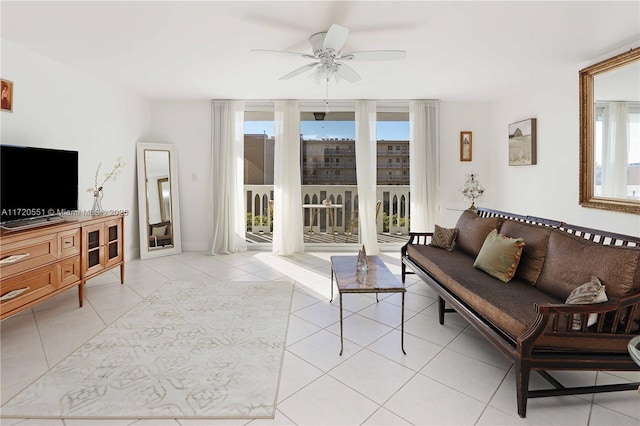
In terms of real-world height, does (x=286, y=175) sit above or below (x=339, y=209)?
above

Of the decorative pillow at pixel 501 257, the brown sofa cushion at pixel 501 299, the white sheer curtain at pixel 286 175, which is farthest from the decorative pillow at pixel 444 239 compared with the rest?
the white sheer curtain at pixel 286 175


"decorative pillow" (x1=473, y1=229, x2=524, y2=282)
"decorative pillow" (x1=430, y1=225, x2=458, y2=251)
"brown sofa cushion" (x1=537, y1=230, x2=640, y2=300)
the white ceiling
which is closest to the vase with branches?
the white ceiling

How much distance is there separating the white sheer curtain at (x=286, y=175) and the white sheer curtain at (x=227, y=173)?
611mm

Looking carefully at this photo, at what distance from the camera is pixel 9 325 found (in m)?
2.78

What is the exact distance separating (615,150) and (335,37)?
2.94 m

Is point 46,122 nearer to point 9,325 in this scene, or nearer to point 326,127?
point 9,325

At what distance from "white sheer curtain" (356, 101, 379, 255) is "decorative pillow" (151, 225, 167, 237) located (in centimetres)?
315

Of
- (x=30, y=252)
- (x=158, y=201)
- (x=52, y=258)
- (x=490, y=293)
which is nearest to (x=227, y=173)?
(x=158, y=201)

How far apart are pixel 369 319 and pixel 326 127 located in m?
3.87

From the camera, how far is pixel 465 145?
18.1 ft

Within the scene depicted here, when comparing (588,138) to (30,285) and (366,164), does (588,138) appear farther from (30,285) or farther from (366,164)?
(30,285)

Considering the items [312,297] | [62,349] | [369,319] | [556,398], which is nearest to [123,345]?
[62,349]

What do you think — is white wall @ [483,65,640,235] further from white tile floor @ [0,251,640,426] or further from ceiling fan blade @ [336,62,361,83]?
ceiling fan blade @ [336,62,361,83]

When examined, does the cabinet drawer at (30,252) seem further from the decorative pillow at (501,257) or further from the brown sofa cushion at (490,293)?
the decorative pillow at (501,257)
